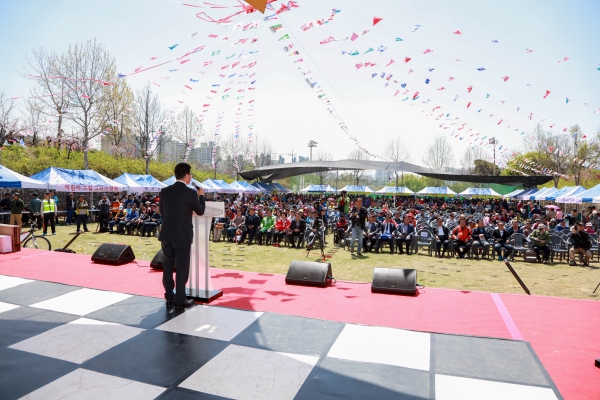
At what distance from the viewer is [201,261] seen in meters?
5.18

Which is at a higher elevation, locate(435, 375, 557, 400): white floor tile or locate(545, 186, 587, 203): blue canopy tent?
locate(545, 186, 587, 203): blue canopy tent

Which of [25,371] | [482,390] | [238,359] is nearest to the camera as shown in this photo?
[482,390]

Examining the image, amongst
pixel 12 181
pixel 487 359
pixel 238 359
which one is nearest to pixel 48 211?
pixel 12 181

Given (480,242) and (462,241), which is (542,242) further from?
(462,241)

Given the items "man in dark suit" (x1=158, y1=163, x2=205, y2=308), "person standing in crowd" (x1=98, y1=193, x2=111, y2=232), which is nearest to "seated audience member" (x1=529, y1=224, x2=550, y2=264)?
"man in dark suit" (x1=158, y1=163, x2=205, y2=308)

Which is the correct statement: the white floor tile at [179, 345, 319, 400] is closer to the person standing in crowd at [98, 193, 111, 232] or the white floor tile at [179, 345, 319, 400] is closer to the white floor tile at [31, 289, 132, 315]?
the white floor tile at [31, 289, 132, 315]

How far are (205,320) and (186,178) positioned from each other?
1.69 m

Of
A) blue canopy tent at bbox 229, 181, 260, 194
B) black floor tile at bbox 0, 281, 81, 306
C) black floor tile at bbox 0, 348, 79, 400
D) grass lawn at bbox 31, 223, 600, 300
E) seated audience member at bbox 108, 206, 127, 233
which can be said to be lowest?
grass lawn at bbox 31, 223, 600, 300

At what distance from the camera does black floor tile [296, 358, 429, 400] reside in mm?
2887

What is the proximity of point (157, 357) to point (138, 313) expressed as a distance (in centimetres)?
137

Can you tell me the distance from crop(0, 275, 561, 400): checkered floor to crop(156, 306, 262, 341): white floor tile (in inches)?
0.5

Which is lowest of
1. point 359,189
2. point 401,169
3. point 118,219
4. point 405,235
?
point 405,235

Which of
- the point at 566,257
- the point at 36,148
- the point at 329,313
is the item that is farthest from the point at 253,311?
the point at 36,148

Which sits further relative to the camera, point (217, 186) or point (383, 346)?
point (217, 186)
